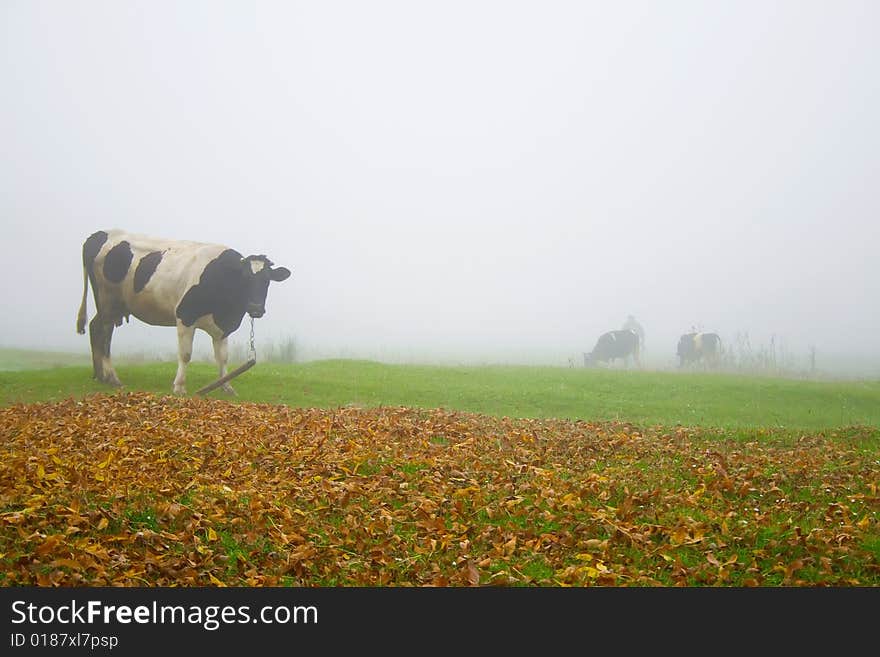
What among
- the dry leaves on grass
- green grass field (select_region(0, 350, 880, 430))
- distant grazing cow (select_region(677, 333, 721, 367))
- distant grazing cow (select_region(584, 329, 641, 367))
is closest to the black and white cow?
green grass field (select_region(0, 350, 880, 430))

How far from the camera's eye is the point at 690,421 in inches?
624

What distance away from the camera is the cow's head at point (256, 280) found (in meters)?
17.6

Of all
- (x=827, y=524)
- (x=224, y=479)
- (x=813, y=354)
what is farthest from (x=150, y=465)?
(x=813, y=354)

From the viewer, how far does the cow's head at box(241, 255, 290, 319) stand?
1758 cm

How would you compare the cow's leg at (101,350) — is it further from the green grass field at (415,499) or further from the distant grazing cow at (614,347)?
the distant grazing cow at (614,347)

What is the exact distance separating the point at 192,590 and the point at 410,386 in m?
14.4

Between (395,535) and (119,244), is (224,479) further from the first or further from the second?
(119,244)

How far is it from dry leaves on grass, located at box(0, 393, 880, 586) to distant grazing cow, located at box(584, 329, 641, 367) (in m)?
26.6

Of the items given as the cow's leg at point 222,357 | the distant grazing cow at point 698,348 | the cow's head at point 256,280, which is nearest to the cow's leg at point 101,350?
the cow's leg at point 222,357

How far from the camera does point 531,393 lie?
1903 centimetres

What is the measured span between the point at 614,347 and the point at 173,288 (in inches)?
1045

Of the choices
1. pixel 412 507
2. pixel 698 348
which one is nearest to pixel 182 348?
pixel 412 507

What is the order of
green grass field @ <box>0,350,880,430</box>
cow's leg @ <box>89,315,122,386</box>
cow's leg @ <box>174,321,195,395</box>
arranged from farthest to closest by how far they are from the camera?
cow's leg @ <box>89,315,122,386</box> → cow's leg @ <box>174,321,195,395</box> → green grass field @ <box>0,350,880,430</box>

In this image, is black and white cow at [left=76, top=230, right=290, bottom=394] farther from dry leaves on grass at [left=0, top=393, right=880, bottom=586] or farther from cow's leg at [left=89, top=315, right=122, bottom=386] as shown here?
dry leaves on grass at [left=0, top=393, right=880, bottom=586]
